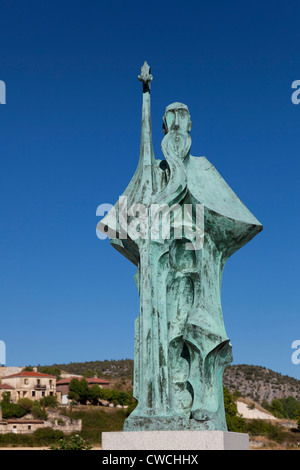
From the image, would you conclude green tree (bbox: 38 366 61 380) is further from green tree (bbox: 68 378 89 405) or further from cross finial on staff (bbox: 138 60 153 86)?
cross finial on staff (bbox: 138 60 153 86)

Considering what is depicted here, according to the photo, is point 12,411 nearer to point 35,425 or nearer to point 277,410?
point 35,425

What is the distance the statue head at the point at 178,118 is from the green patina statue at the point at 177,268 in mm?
15

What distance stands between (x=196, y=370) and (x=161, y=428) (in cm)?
95

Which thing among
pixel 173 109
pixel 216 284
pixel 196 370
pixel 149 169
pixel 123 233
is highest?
pixel 173 109

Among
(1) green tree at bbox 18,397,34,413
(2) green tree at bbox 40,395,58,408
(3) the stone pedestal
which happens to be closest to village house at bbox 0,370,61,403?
(2) green tree at bbox 40,395,58,408

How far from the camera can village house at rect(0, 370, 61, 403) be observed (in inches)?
3310

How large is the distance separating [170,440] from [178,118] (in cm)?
463

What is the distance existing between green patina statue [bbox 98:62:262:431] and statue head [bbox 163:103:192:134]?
2cm

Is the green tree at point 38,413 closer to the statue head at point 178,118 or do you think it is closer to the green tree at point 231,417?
the green tree at point 231,417

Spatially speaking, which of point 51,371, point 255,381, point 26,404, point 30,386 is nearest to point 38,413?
point 26,404
